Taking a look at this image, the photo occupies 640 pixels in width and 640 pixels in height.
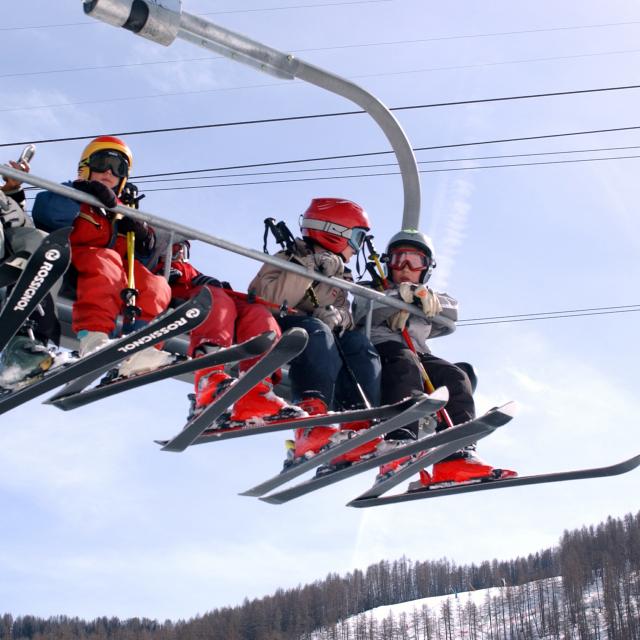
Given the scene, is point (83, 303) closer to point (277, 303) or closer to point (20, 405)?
point (20, 405)

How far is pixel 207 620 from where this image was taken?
13875 cm

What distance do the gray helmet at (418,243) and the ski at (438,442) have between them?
177 centimetres

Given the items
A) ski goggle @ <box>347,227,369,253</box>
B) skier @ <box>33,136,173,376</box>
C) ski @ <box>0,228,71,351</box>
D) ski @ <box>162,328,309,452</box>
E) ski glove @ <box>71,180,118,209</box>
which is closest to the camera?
ski @ <box>0,228,71,351</box>

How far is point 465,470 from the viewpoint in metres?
8.55

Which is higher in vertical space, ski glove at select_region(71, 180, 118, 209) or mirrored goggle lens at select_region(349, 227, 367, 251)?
mirrored goggle lens at select_region(349, 227, 367, 251)

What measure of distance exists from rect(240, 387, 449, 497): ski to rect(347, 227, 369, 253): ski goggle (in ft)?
5.38

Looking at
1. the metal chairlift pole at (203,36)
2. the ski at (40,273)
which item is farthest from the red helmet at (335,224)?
the ski at (40,273)

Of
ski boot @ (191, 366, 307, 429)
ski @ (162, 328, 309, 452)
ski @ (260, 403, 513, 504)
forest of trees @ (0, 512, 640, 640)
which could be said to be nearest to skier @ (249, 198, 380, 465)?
ski @ (260, 403, 513, 504)

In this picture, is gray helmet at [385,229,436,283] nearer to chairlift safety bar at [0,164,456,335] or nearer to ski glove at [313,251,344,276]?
chairlift safety bar at [0,164,456,335]

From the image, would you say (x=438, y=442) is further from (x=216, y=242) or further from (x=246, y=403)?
(x=216, y=242)

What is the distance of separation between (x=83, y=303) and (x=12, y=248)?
580mm

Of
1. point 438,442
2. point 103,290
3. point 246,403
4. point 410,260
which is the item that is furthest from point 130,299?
point 410,260

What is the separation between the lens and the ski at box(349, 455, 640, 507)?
855 centimetres

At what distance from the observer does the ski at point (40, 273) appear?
615 cm
